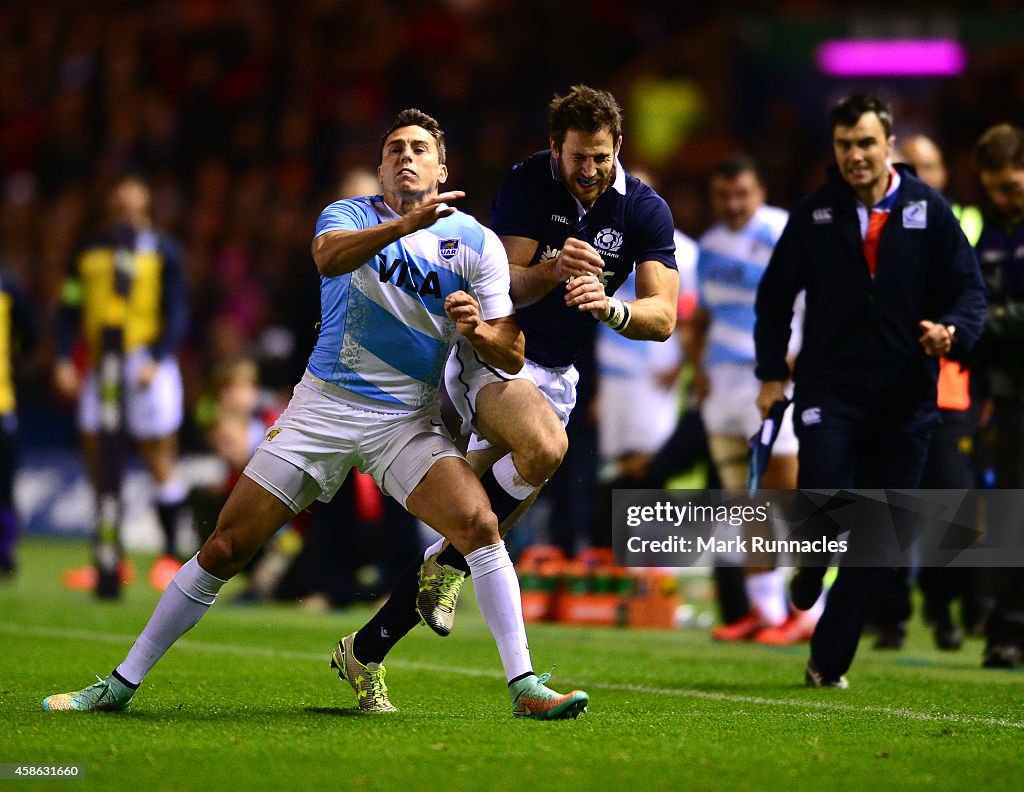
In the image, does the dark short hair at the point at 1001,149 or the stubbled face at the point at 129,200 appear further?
the stubbled face at the point at 129,200

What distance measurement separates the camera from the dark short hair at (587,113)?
20.4ft

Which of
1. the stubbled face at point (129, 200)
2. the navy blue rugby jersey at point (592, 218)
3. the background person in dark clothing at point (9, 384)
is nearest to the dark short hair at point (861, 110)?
the navy blue rugby jersey at point (592, 218)

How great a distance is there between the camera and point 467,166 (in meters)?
18.2

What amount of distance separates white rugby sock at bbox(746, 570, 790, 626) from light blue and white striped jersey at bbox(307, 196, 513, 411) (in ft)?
14.8

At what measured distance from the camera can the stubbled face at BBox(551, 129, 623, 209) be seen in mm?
6316

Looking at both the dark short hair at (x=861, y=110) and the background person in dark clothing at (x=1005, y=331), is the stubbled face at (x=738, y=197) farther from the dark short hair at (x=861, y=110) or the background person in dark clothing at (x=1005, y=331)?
the dark short hair at (x=861, y=110)

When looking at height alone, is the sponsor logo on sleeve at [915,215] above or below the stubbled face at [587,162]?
below

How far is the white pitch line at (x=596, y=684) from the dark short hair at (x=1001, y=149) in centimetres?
300

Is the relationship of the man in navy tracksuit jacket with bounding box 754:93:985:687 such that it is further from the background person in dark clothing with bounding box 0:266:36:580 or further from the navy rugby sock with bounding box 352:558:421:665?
the background person in dark clothing with bounding box 0:266:36:580

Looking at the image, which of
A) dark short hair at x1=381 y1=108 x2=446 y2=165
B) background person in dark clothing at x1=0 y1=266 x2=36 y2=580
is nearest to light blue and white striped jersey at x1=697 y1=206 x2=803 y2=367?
dark short hair at x1=381 y1=108 x2=446 y2=165

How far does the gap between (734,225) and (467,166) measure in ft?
27.7

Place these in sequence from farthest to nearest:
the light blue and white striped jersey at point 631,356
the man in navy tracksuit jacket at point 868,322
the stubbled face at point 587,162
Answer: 1. the light blue and white striped jersey at point 631,356
2. the man in navy tracksuit jacket at point 868,322
3. the stubbled face at point 587,162

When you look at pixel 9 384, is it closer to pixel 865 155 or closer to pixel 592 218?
pixel 592 218

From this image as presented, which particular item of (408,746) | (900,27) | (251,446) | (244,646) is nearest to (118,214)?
(251,446)
